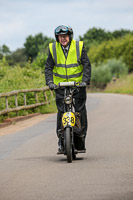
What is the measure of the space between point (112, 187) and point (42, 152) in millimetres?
3946

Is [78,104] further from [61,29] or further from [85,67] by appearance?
[61,29]

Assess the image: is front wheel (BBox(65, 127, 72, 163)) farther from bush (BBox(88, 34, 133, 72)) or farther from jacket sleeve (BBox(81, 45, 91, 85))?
bush (BBox(88, 34, 133, 72))

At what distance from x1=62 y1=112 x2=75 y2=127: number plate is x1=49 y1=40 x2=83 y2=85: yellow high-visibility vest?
0.62m

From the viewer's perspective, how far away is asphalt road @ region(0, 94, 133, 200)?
569 centimetres

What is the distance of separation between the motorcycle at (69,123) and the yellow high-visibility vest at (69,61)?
0.69 feet

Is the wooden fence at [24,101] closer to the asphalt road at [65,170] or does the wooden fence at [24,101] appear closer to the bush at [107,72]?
the asphalt road at [65,170]

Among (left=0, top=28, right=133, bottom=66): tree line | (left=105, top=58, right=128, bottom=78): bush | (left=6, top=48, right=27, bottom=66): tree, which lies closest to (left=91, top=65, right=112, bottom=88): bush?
(left=105, top=58, right=128, bottom=78): bush

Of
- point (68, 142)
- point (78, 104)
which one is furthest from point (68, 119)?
point (78, 104)

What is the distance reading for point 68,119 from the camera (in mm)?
7988

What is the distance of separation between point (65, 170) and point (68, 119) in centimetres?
98

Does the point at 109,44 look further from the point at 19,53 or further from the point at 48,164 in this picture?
the point at 48,164

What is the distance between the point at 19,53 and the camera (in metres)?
123

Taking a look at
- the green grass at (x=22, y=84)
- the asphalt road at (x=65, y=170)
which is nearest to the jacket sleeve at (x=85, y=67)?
the asphalt road at (x=65, y=170)

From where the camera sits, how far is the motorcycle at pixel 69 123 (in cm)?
788
